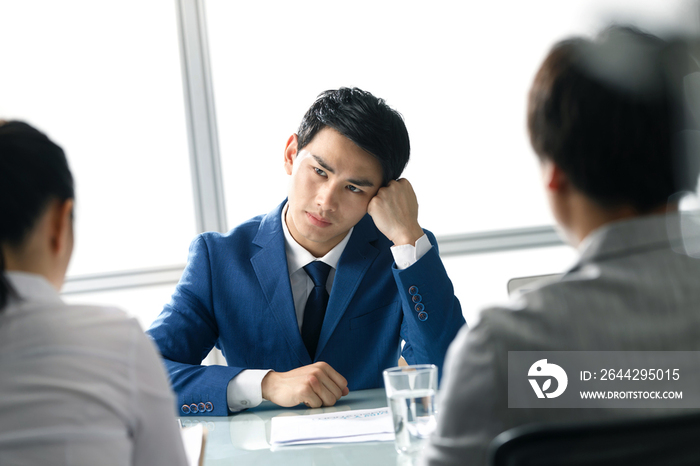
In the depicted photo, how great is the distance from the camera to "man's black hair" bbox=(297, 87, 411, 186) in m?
1.73

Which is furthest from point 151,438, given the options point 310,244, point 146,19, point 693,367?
point 146,19

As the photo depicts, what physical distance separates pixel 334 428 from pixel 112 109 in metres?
2.75

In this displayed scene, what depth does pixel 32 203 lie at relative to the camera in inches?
28.7

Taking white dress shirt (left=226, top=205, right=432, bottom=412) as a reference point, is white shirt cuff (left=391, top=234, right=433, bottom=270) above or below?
above

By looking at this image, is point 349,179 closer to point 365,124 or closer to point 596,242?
point 365,124

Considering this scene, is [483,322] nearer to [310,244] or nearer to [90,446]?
[90,446]

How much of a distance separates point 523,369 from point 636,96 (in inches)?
14.4

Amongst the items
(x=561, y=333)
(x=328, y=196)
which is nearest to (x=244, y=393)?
(x=328, y=196)

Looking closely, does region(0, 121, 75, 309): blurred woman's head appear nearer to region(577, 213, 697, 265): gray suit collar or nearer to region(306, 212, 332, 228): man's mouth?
region(577, 213, 697, 265): gray suit collar

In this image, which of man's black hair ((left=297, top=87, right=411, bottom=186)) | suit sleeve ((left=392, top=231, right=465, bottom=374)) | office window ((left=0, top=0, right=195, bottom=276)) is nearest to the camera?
suit sleeve ((left=392, top=231, right=465, bottom=374))

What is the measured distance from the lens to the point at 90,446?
660mm

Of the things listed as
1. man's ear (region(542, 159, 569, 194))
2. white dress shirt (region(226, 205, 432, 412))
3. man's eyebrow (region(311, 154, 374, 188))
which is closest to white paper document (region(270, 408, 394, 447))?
white dress shirt (region(226, 205, 432, 412))

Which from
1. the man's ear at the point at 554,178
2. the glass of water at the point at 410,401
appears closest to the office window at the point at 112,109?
the glass of water at the point at 410,401

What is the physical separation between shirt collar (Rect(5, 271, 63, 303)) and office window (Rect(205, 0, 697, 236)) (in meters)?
2.66
